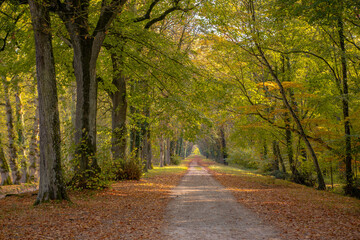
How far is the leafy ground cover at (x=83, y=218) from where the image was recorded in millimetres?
5527

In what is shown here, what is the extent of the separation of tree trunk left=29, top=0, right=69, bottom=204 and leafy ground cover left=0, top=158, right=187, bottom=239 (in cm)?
62

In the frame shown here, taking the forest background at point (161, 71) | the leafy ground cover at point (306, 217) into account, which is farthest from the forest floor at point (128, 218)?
the forest background at point (161, 71)

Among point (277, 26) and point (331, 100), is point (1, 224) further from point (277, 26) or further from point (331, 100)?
point (331, 100)

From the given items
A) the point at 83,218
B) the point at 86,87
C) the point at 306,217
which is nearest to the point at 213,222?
the point at 306,217

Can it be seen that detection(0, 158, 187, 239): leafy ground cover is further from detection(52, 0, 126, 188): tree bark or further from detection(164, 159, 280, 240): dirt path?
detection(52, 0, 126, 188): tree bark

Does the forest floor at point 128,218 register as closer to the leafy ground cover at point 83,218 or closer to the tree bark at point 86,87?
the leafy ground cover at point 83,218

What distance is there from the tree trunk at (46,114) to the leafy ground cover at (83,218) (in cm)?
62

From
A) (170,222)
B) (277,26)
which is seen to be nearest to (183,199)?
(170,222)

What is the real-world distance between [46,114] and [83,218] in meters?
3.32

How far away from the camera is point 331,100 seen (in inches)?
528

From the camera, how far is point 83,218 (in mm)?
6742

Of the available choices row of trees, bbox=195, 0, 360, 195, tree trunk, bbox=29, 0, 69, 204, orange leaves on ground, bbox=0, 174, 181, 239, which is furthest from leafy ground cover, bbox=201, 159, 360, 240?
tree trunk, bbox=29, 0, 69, 204

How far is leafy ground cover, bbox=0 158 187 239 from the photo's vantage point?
5.53 meters

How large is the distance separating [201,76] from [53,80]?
6687 millimetres
